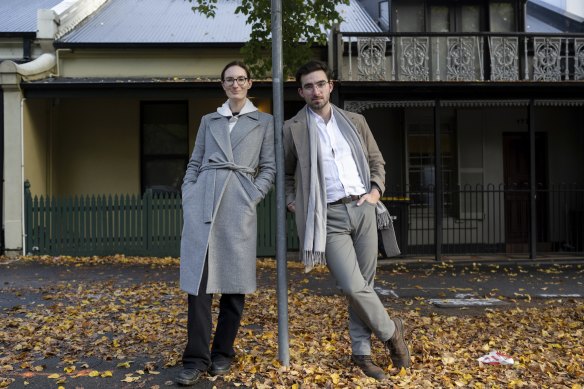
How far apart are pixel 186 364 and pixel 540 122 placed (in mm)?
11845

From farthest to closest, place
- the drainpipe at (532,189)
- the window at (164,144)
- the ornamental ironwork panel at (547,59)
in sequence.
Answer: the window at (164,144) → the ornamental ironwork panel at (547,59) → the drainpipe at (532,189)

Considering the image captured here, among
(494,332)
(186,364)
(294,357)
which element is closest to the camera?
(186,364)

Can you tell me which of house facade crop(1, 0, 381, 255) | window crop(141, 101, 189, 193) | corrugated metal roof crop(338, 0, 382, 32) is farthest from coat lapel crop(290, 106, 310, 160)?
corrugated metal roof crop(338, 0, 382, 32)

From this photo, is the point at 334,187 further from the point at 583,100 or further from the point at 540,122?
the point at 540,122

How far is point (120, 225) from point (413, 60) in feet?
21.0

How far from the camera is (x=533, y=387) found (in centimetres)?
395

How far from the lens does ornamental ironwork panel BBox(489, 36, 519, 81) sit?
11344 mm

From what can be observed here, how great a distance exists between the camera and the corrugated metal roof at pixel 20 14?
12.7 metres

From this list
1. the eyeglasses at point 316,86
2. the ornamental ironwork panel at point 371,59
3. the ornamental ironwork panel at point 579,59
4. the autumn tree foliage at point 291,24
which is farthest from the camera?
the ornamental ironwork panel at point 579,59

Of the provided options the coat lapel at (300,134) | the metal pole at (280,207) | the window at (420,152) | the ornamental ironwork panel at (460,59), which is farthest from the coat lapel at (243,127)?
the window at (420,152)

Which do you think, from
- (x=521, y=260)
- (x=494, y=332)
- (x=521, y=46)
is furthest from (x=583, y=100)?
(x=494, y=332)

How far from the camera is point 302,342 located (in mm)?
4812

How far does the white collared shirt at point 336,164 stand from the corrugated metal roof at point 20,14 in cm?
1062

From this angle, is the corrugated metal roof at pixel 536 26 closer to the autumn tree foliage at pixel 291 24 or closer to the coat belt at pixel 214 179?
the autumn tree foliage at pixel 291 24
